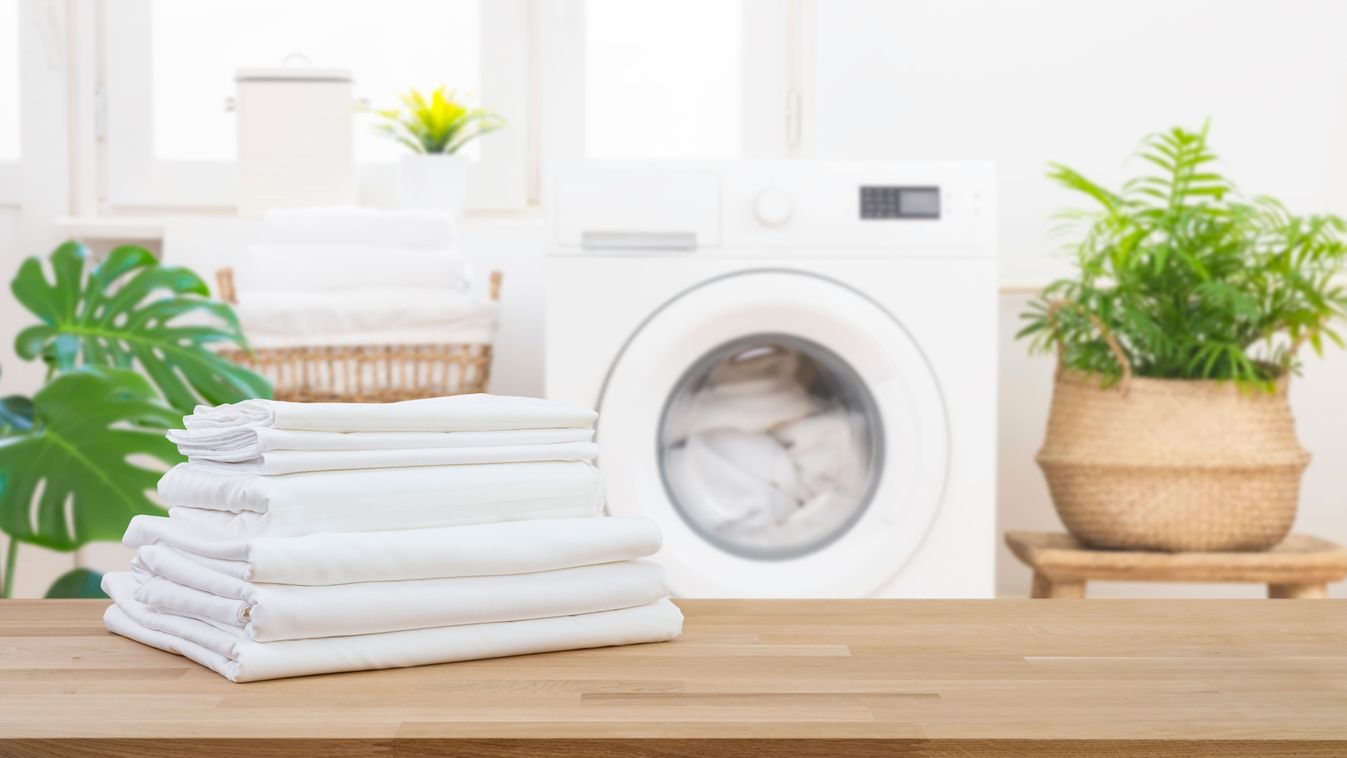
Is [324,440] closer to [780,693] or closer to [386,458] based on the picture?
[386,458]

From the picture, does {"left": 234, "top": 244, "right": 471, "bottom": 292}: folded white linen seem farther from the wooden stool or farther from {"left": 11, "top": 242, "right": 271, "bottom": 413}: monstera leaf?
the wooden stool

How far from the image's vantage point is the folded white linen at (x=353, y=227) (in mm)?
1968

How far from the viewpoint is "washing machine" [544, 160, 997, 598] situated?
5.94 ft

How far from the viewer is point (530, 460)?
1.89ft

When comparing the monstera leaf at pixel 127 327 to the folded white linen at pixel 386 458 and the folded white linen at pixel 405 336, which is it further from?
the folded white linen at pixel 386 458

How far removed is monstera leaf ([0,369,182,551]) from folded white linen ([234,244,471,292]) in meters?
0.68

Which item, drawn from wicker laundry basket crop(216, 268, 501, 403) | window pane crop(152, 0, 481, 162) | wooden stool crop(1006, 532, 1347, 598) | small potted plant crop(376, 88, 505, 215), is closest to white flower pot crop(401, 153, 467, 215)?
small potted plant crop(376, 88, 505, 215)

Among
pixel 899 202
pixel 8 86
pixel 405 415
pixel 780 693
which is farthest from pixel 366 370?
pixel 780 693

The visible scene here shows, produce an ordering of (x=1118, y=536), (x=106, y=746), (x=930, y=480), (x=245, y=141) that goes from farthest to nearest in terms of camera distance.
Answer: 1. (x=245, y=141)
2. (x=1118, y=536)
3. (x=930, y=480)
4. (x=106, y=746)

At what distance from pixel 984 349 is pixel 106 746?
159 centimetres

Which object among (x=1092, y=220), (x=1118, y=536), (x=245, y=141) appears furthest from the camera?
(x=1092, y=220)

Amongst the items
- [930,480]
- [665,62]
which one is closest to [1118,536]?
[930,480]

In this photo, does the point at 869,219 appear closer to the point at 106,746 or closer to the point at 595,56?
the point at 595,56

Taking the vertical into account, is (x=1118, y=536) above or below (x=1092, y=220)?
below
